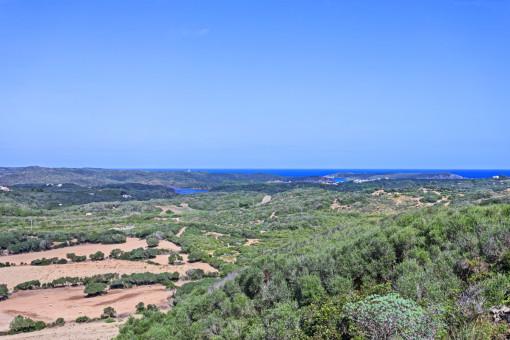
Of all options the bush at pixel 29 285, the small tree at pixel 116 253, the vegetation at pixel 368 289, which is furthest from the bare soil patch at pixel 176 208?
the vegetation at pixel 368 289

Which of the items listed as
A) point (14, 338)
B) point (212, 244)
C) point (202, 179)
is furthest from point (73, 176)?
point (14, 338)

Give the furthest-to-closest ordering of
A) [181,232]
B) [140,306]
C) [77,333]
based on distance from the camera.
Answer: [181,232] → [140,306] → [77,333]

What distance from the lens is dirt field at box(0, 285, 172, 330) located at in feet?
50.9

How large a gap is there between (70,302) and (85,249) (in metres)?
13.0

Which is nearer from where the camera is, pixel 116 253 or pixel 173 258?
pixel 173 258

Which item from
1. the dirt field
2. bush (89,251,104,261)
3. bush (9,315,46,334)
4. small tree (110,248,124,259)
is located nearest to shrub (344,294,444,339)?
the dirt field

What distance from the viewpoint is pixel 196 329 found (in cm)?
879

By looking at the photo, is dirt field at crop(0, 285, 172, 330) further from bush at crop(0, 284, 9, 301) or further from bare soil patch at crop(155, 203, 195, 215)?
bare soil patch at crop(155, 203, 195, 215)

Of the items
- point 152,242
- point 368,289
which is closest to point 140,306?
point 368,289

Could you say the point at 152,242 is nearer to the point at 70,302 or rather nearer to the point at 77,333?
the point at 70,302

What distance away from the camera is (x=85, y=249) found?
2884cm

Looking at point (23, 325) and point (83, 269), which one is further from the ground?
point (23, 325)

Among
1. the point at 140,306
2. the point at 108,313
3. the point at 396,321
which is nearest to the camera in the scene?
the point at 396,321

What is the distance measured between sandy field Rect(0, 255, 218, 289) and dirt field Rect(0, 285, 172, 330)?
2.75 metres
